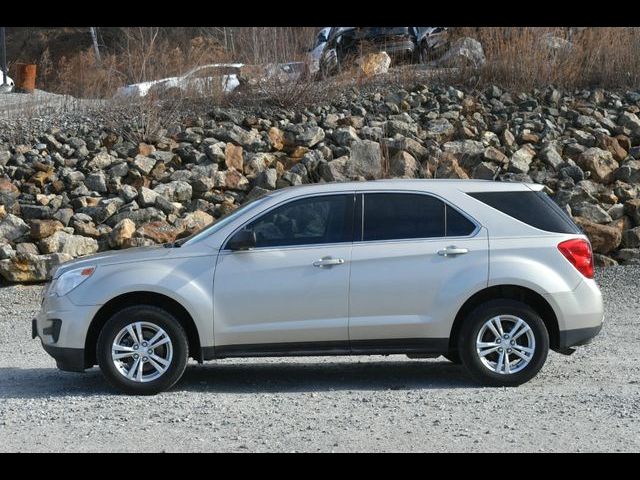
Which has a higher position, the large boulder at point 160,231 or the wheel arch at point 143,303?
the wheel arch at point 143,303

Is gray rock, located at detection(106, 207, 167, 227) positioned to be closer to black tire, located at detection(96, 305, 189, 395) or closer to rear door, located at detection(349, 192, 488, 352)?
black tire, located at detection(96, 305, 189, 395)

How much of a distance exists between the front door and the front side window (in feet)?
0.31

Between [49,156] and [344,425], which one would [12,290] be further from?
[344,425]

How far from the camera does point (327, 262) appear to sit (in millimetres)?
8883

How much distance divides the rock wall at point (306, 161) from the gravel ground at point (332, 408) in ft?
18.3

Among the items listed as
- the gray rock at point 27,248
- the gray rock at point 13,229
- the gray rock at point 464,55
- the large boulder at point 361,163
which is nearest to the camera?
the gray rock at point 27,248

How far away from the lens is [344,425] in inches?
295

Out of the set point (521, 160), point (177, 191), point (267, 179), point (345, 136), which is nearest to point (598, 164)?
point (521, 160)

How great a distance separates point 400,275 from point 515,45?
1561 cm

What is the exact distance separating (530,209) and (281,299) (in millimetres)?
2305

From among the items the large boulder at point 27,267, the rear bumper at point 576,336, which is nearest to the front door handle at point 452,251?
the rear bumper at point 576,336

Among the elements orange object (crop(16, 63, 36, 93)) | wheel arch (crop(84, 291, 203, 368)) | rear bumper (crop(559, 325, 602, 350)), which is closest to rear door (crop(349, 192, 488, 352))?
rear bumper (crop(559, 325, 602, 350))

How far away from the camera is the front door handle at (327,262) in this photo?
8883 millimetres

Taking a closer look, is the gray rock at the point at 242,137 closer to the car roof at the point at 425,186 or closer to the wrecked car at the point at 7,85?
the wrecked car at the point at 7,85
